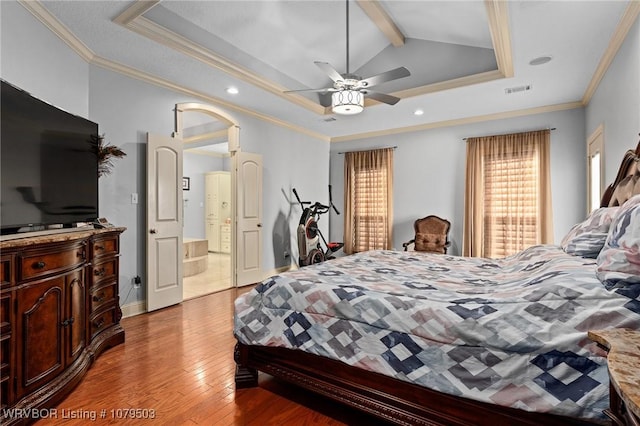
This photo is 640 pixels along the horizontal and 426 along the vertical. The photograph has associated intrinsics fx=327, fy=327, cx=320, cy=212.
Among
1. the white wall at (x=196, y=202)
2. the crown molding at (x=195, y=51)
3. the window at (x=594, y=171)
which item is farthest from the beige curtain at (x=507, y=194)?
the white wall at (x=196, y=202)

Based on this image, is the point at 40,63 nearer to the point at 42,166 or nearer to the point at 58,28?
the point at 58,28

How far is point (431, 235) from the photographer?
5648mm

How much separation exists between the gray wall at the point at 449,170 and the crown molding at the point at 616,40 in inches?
37.1

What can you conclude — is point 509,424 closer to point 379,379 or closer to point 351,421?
point 379,379

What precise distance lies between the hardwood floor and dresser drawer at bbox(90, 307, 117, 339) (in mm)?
209

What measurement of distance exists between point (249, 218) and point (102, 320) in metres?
2.62

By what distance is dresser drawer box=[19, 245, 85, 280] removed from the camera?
5.70ft

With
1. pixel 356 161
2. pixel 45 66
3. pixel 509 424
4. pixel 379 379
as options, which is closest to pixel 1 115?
pixel 45 66

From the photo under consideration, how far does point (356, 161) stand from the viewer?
6.70m

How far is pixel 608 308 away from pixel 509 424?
2.13 feet

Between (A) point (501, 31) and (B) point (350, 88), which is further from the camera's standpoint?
(B) point (350, 88)

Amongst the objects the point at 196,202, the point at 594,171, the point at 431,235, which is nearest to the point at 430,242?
the point at 431,235

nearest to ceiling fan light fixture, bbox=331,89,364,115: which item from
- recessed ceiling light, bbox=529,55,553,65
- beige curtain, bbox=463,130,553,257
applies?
recessed ceiling light, bbox=529,55,553,65

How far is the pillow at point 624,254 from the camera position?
1272 millimetres
